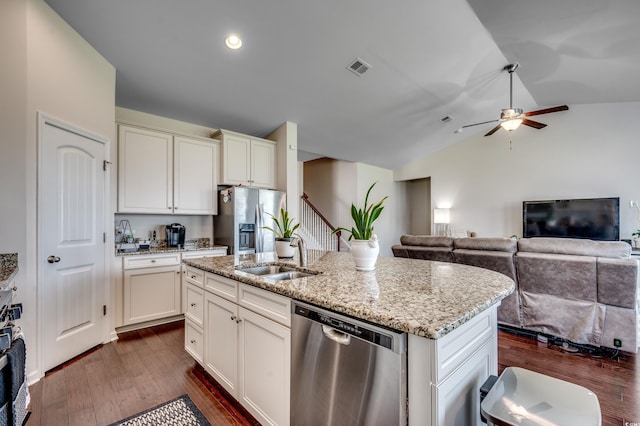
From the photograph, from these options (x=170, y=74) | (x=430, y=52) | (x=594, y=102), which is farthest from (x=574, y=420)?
(x=594, y=102)

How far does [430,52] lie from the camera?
342 centimetres

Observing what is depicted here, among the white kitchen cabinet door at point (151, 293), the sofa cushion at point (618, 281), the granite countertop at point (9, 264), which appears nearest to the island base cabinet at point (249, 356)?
the granite countertop at point (9, 264)

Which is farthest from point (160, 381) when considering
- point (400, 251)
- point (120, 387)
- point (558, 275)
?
point (558, 275)

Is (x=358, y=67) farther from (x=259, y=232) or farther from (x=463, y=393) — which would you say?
(x=463, y=393)

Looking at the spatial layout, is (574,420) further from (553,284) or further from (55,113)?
(55,113)

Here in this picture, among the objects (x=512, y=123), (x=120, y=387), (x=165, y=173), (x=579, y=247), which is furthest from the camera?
(x=512, y=123)

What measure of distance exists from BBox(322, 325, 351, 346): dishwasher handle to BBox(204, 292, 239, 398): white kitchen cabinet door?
2.56 feet

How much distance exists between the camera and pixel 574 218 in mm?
5203

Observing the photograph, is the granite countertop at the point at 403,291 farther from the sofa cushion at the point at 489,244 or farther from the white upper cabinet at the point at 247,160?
the white upper cabinet at the point at 247,160

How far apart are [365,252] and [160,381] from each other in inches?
73.9

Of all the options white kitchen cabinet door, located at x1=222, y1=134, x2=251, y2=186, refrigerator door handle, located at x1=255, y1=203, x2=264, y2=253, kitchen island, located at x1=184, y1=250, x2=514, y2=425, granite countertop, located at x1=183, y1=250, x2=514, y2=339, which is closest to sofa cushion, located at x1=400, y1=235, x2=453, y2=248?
granite countertop, located at x1=183, y1=250, x2=514, y2=339

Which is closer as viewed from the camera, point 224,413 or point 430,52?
point 224,413

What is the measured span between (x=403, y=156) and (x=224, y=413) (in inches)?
253

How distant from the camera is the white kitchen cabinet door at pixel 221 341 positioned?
1809 millimetres
